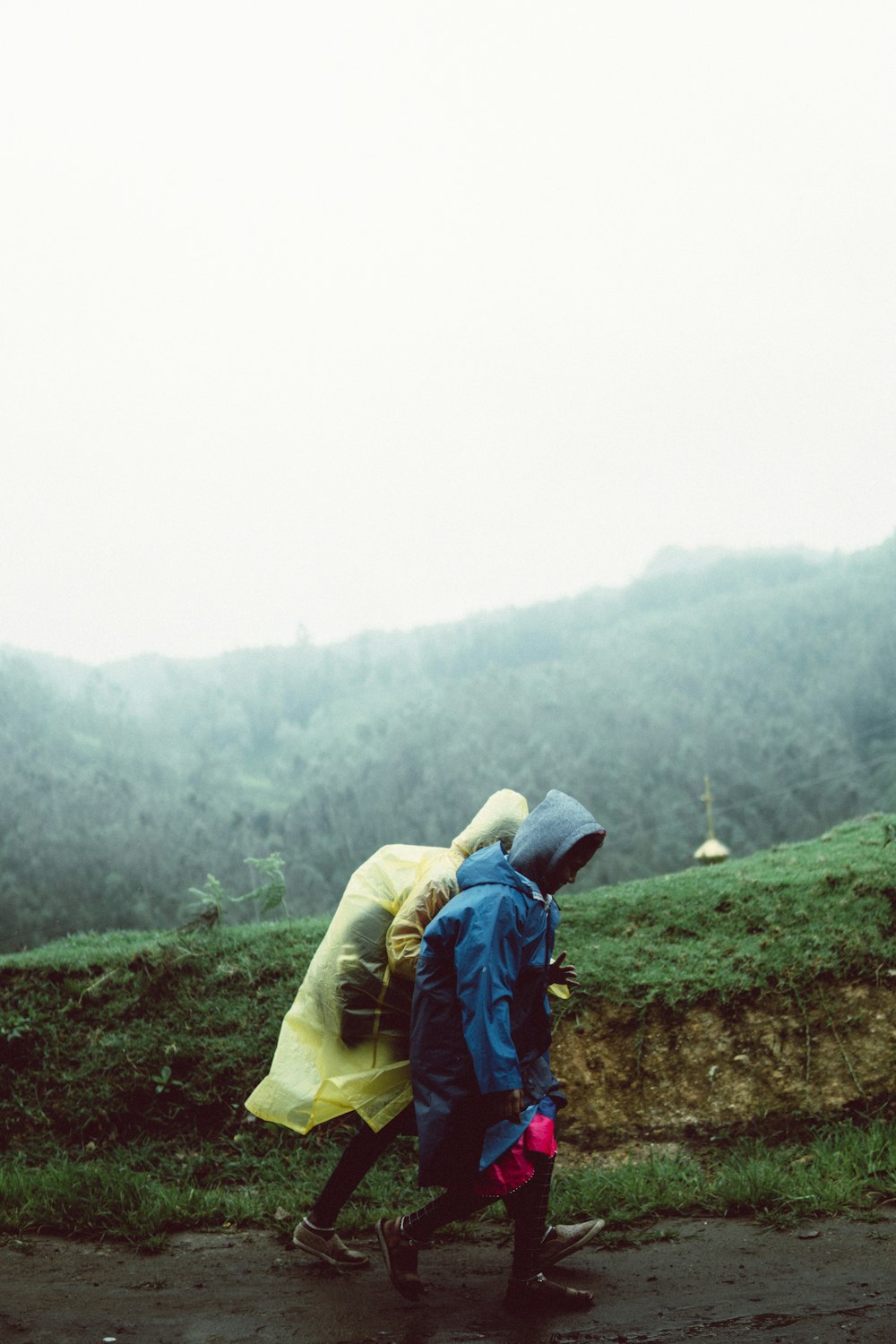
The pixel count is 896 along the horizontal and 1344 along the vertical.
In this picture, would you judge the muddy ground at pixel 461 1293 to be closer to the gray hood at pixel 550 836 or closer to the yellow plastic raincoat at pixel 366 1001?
the yellow plastic raincoat at pixel 366 1001

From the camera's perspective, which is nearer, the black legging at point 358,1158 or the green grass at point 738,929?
the black legging at point 358,1158

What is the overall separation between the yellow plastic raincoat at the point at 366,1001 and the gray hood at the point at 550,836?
0.25 metres

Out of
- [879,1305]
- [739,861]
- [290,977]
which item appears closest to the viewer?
[879,1305]

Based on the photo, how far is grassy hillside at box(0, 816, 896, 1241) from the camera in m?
4.32

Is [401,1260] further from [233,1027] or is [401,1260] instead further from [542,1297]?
[233,1027]

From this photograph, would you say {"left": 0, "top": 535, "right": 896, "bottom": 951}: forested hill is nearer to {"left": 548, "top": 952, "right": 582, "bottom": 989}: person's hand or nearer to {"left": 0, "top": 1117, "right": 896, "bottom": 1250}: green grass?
{"left": 0, "top": 1117, "right": 896, "bottom": 1250}: green grass

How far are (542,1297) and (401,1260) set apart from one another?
0.46 metres

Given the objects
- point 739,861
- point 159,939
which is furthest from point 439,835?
point 159,939

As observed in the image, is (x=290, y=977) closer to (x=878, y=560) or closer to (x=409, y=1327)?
(x=409, y=1327)

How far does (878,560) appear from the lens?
1566 cm

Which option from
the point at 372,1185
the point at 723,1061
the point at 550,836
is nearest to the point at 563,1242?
the point at 372,1185

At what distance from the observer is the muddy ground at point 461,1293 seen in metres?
3.04

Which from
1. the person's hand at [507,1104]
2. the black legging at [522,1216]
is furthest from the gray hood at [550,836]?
the black legging at [522,1216]

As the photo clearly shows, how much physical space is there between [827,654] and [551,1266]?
11744 mm
